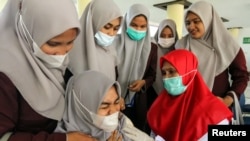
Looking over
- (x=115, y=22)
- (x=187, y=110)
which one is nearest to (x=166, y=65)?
(x=187, y=110)

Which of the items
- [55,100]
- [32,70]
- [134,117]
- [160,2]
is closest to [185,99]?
[134,117]

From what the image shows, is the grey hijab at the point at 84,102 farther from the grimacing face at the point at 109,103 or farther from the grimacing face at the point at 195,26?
the grimacing face at the point at 195,26

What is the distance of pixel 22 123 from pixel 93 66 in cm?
61

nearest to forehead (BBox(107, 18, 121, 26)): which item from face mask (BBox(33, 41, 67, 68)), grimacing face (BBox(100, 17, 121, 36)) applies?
grimacing face (BBox(100, 17, 121, 36))

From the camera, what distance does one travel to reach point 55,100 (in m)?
1.08

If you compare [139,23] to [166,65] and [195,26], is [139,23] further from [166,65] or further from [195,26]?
[166,65]

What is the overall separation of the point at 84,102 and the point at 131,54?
1063mm

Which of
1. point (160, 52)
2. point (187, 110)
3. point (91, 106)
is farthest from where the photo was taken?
point (160, 52)

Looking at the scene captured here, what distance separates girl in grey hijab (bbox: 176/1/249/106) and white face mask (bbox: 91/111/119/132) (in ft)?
3.27

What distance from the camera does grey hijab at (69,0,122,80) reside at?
5.01 ft

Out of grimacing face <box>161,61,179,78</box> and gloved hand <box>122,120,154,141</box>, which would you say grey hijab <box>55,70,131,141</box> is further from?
grimacing face <box>161,61,179,78</box>

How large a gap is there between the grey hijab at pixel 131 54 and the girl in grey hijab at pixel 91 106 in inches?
32.9

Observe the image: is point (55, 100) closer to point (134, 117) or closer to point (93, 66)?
point (93, 66)

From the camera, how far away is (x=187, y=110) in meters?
1.55
